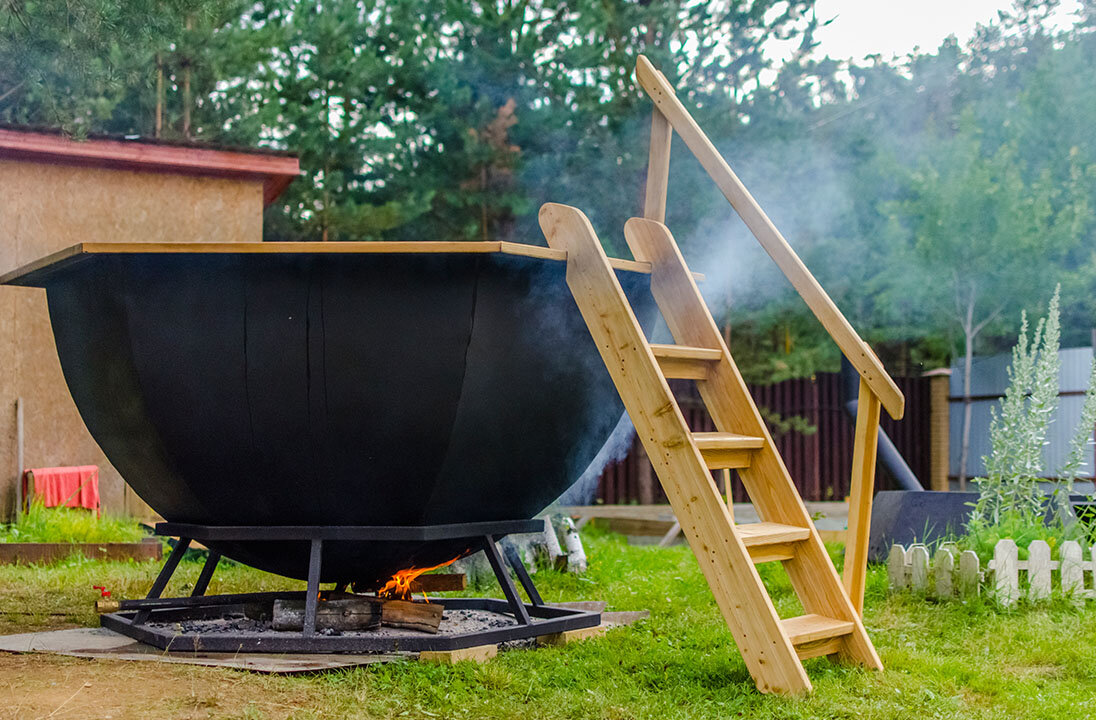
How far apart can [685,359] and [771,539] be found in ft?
2.20

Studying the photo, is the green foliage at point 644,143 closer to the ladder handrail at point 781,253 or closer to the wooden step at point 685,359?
the ladder handrail at point 781,253

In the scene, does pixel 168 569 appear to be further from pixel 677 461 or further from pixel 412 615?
pixel 677 461

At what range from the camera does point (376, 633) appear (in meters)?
3.46

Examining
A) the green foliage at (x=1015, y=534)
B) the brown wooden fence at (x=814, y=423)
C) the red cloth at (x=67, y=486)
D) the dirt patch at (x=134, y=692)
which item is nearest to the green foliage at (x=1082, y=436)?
the green foliage at (x=1015, y=534)

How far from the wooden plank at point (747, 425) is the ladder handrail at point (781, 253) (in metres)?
0.28

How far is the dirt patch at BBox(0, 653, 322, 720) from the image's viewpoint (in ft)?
8.32

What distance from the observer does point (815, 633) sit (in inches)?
117

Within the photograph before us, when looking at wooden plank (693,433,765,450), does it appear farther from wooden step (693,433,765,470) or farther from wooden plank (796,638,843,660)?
wooden plank (796,638,843,660)

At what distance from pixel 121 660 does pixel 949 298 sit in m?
12.1

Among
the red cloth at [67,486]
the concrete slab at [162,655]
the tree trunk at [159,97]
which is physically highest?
the tree trunk at [159,97]

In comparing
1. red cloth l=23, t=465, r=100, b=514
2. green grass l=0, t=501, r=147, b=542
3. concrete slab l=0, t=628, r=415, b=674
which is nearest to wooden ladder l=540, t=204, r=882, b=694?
concrete slab l=0, t=628, r=415, b=674

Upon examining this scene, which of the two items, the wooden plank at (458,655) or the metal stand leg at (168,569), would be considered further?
the metal stand leg at (168,569)

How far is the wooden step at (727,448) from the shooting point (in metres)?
3.14

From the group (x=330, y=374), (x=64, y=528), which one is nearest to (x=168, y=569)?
(x=330, y=374)
